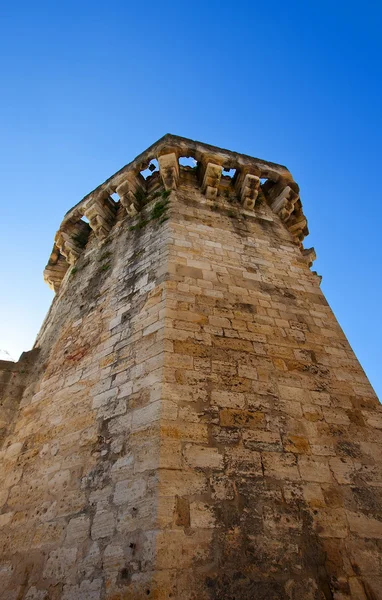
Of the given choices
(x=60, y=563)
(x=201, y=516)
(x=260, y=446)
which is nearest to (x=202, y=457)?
(x=201, y=516)

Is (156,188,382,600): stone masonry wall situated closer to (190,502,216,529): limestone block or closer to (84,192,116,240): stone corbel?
(190,502,216,529): limestone block

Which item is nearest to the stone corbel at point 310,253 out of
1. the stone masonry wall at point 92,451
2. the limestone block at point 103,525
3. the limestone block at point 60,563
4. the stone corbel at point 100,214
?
the stone masonry wall at point 92,451

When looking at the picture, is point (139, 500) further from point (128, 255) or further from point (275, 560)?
point (128, 255)

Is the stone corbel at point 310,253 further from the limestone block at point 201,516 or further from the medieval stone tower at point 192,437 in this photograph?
the limestone block at point 201,516

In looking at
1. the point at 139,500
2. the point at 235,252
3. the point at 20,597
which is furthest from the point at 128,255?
the point at 20,597

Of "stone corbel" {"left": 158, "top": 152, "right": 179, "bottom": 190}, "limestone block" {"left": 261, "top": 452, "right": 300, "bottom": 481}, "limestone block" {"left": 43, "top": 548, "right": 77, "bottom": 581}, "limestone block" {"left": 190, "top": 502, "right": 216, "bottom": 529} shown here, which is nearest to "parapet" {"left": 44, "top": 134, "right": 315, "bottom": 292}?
"stone corbel" {"left": 158, "top": 152, "right": 179, "bottom": 190}

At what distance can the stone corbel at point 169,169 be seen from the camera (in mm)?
6102

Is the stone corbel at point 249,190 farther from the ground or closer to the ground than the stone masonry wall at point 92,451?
farther from the ground

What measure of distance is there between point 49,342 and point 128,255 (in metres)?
1.83

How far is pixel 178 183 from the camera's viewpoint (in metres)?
6.26

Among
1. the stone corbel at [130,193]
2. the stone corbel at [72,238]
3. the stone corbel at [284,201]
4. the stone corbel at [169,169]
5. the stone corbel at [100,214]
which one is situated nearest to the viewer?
the stone corbel at [169,169]

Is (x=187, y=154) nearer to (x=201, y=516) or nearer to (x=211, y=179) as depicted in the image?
(x=211, y=179)

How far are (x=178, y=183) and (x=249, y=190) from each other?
1282mm

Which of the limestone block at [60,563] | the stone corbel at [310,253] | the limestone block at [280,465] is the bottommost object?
the limestone block at [60,563]
